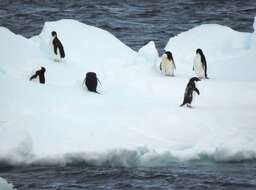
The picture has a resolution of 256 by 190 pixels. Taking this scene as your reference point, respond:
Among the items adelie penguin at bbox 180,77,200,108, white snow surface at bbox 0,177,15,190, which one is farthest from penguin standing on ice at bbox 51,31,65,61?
white snow surface at bbox 0,177,15,190

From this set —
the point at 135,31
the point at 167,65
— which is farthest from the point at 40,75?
the point at 135,31

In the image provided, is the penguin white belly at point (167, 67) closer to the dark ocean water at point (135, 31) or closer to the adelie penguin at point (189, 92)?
the adelie penguin at point (189, 92)

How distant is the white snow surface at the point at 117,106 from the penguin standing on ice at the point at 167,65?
15cm

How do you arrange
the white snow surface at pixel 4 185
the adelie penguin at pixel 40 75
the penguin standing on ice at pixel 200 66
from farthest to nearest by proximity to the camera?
1. the penguin standing on ice at pixel 200 66
2. the adelie penguin at pixel 40 75
3. the white snow surface at pixel 4 185

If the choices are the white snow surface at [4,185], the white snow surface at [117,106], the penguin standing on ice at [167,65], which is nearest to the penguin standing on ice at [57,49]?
the white snow surface at [117,106]

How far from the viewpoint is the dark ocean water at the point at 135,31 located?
45.6 feet

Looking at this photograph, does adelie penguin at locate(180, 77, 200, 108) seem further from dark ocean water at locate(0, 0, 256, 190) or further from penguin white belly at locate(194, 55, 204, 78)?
dark ocean water at locate(0, 0, 256, 190)

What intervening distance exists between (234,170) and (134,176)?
1.60 metres

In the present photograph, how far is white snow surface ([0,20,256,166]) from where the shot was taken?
15062 mm

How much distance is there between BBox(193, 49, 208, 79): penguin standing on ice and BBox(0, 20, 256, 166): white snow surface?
276mm

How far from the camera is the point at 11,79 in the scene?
16828mm

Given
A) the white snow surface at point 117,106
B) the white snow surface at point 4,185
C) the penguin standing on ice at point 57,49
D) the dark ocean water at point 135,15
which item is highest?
the dark ocean water at point 135,15

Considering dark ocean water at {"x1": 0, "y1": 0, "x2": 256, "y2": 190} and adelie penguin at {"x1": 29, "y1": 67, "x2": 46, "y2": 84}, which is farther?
adelie penguin at {"x1": 29, "y1": 67, "x2": 46, "y2": 84}

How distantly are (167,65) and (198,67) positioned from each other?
0.64 m
